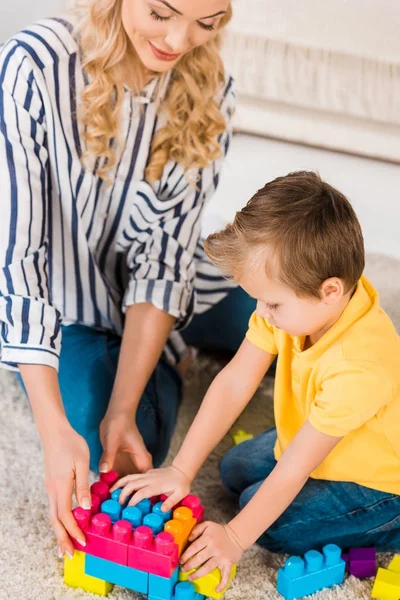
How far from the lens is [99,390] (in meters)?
1.18

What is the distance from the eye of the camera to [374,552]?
101 centimetres

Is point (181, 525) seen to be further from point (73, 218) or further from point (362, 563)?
point (73, 218)

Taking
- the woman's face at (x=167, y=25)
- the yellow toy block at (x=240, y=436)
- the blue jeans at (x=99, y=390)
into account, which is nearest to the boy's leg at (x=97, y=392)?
the blue jeans at (x=99, y=390)

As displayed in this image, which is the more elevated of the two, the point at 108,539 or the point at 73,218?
the point at 73,218

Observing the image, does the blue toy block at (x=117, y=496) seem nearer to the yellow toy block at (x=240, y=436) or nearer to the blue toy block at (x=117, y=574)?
the blue toy block at (x=117, y=574)

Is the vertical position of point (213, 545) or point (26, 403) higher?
Result: point (213, 545)

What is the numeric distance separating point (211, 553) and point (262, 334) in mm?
271

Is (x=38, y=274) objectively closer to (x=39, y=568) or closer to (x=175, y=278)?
(x=175, y=278)

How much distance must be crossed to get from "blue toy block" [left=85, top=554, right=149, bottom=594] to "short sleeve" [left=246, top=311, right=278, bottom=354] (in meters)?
0.31

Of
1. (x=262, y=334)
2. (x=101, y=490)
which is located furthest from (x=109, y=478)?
(x=262, y=334)

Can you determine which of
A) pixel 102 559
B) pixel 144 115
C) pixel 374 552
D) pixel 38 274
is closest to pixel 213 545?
pixel 102 559

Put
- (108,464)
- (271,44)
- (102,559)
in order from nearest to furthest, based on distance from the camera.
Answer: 1. (102,559)
2. (108,464)
3. (271,44)

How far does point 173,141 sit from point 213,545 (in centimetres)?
60

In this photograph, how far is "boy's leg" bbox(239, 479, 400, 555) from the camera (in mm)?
1009
